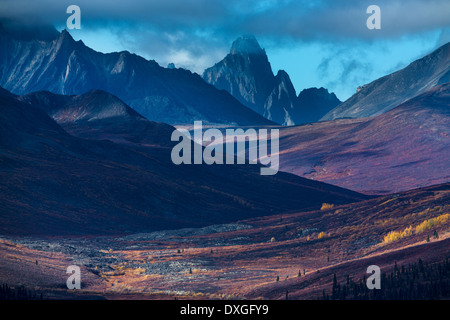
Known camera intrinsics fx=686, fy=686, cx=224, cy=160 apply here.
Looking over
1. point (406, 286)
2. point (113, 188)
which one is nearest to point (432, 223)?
point (406, 286)

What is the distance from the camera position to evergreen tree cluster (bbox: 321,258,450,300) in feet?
139

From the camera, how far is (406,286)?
44344 mm

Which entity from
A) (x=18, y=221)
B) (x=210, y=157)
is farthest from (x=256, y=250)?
(x=210, y=157)

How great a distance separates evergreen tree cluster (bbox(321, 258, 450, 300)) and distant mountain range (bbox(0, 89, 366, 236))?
6555 centimetres

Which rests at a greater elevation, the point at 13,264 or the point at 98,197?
the point at 98,197

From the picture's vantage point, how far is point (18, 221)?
4210 inches

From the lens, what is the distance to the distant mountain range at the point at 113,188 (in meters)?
117

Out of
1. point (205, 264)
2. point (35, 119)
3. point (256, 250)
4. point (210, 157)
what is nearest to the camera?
point (205, 264)

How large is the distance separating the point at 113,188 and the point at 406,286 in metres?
96.7

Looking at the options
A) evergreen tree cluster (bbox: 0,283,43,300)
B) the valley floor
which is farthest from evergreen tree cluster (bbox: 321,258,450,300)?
evergreen tree cluster (bbox: 0,283,43,300)
